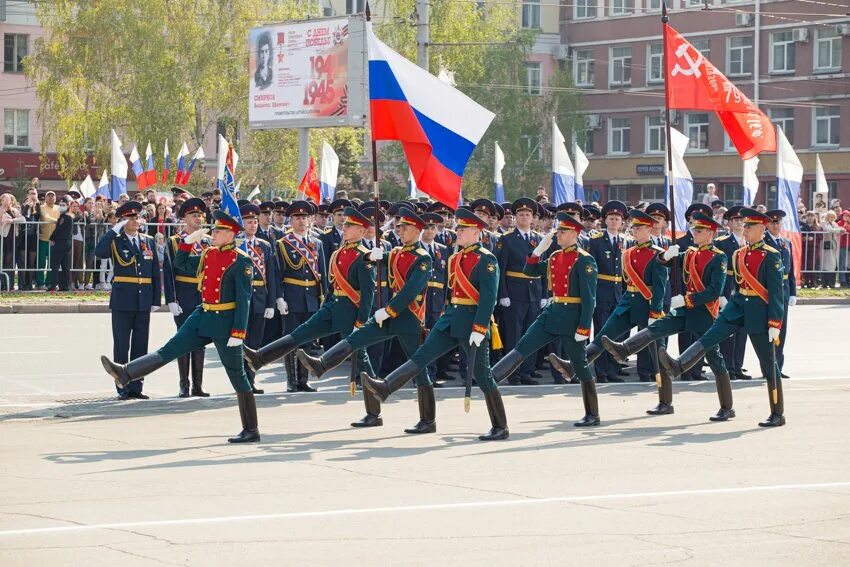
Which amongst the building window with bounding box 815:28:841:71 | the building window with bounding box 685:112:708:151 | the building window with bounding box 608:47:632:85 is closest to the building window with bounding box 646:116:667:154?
the building window with bounding box 685:112:708:151

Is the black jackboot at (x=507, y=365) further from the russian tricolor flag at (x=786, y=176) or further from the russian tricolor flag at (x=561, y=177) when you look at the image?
the russian tricolor flag at (x=561, y=177)

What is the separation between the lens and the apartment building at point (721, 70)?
58.8m

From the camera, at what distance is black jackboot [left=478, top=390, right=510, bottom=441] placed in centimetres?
1202

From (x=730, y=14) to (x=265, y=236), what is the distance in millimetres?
48105

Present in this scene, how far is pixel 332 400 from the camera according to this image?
581 inches

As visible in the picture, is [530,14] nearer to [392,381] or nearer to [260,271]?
[260,271]

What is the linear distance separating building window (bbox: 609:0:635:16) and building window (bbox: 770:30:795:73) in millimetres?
7555

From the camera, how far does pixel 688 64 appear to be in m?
16.9

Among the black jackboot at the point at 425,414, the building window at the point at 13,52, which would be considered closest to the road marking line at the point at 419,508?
the black jackboot at the point at 425,414

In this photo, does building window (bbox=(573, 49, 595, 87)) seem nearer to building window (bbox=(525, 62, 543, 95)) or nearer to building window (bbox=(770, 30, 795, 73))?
building window (bbox=(525, 62, 543, 95))

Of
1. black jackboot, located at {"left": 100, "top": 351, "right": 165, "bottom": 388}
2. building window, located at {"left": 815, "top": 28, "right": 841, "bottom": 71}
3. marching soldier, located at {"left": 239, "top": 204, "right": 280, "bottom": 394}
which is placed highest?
building window, located at {"left": 815, "top": 28, "right": 841, "bottom": 71}

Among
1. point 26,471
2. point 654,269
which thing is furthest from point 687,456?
point 26,471

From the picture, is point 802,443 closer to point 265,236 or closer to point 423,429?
point 423,429

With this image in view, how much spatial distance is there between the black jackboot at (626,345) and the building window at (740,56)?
49311 mm
